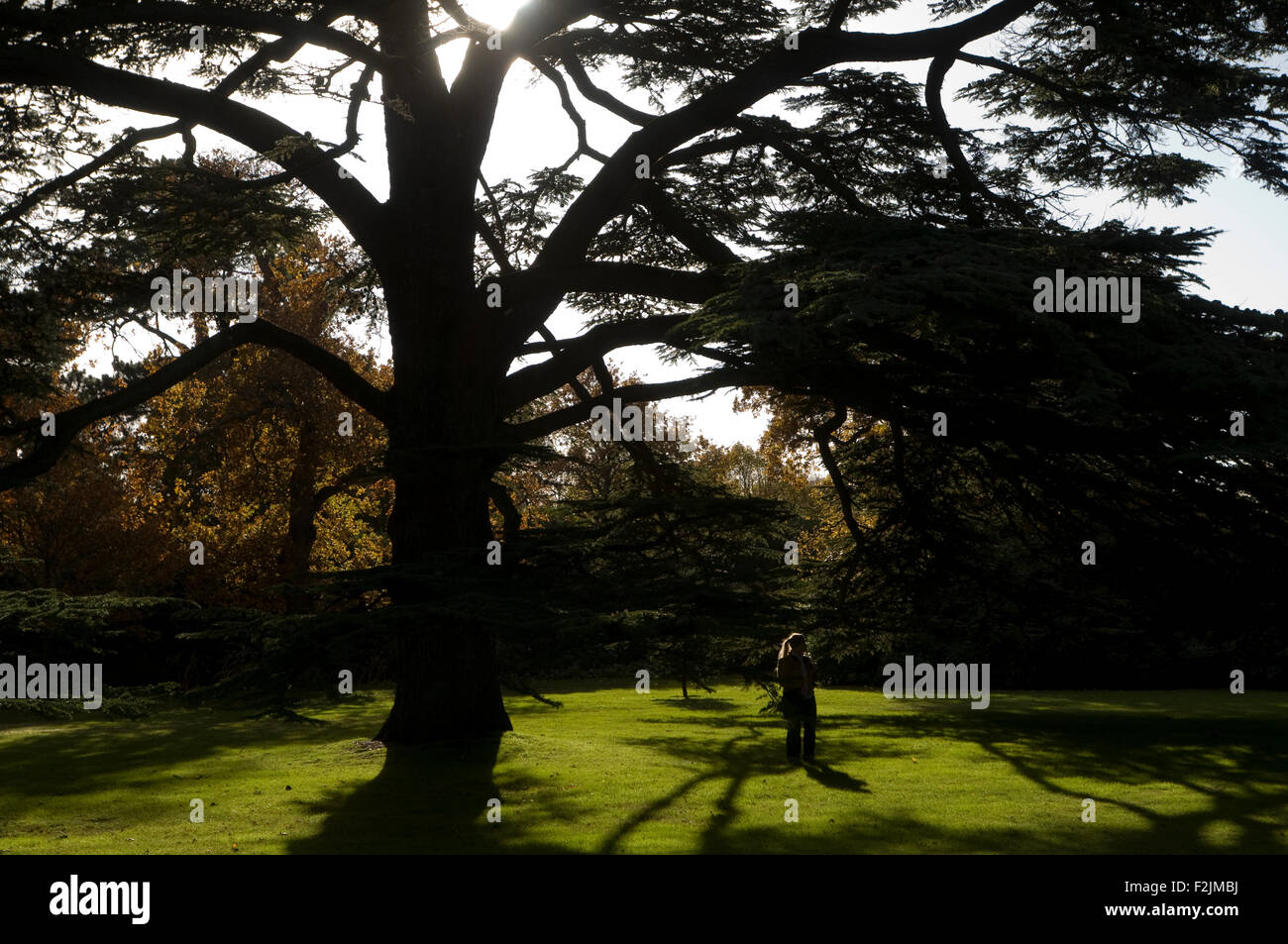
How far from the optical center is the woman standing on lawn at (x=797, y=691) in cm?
1380

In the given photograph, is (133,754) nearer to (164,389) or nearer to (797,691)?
(164,389)

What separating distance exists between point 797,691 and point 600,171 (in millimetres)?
7203

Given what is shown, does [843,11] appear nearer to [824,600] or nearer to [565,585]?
[824,600]

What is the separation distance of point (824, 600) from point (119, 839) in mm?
8417

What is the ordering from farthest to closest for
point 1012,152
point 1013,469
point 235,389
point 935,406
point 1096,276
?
point 235,389
point 1012,152
point 1013,469
point 935,406
point 1096,276

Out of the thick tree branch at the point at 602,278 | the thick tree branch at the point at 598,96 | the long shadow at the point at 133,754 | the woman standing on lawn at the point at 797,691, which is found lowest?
the long shadow at the point at 133,754

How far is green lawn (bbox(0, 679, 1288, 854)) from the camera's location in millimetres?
10180

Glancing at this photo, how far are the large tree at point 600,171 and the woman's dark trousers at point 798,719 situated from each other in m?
3.78

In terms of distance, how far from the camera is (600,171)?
15539 millimetres

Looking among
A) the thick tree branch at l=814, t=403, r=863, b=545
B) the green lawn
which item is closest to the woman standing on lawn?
the green lawn

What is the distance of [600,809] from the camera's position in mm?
11453

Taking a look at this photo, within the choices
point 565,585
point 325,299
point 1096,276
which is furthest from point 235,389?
point 1096,276

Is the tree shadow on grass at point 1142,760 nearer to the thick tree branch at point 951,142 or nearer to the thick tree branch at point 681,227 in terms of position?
the thick tree branch at point 951,142

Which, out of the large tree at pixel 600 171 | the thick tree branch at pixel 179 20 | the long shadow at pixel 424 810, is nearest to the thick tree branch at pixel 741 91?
the large tree at pixel 600 171
